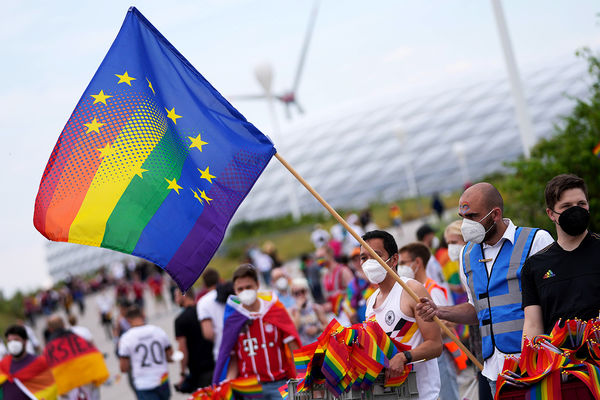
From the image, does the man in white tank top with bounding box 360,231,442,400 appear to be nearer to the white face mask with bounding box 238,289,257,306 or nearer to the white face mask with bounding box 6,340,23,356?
the white face mask with bounding box 238,289,257,306

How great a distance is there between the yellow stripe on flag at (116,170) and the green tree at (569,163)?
22.4 ft

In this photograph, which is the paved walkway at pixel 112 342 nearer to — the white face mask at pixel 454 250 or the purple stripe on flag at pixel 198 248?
the white face mask at pixel 454 250

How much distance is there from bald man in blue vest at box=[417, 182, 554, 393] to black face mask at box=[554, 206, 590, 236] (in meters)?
0.70

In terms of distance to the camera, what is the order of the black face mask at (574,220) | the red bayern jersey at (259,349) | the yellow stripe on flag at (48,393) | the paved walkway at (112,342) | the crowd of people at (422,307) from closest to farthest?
the black face mask at (574,220)
the crowd of people at (422,307)
the red bayern jersey at (259,349)
the yellow stripe on flag at (48,393)
the paved walkway at (112,342)

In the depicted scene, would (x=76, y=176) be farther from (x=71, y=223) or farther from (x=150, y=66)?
(x=150, y=66)

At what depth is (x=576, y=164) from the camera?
12547 millimetres

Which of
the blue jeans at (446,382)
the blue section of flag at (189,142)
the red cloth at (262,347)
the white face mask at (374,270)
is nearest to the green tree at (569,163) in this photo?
the blue jeans at (446,382)

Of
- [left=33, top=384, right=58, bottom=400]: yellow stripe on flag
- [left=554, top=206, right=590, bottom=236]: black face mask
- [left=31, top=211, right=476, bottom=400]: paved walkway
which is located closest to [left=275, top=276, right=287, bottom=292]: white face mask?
[left=31, top=211, right=476, bottom=400]: paved walkway

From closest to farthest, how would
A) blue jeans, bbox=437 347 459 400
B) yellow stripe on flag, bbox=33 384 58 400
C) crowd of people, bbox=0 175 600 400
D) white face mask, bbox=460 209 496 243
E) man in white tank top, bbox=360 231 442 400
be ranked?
1. crowd of people, bbox=0 175 600 400
2. white face mask, bbox=460 209 496 243
3. man in white tank top, bbox=360 231 442 400
4. blue jeans, bbox=437 347 459 400
5. yellow stripe on flag, bbox=33 384 58 400

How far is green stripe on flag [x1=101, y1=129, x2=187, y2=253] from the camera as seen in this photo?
20.3ft

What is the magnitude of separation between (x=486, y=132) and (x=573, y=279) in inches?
2489

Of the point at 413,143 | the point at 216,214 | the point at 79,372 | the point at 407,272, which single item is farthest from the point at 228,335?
the point at 413,143

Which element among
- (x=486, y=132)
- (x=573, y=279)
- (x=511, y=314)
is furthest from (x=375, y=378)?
(x=486, y=132)

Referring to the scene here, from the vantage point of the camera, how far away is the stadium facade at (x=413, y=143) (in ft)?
208
